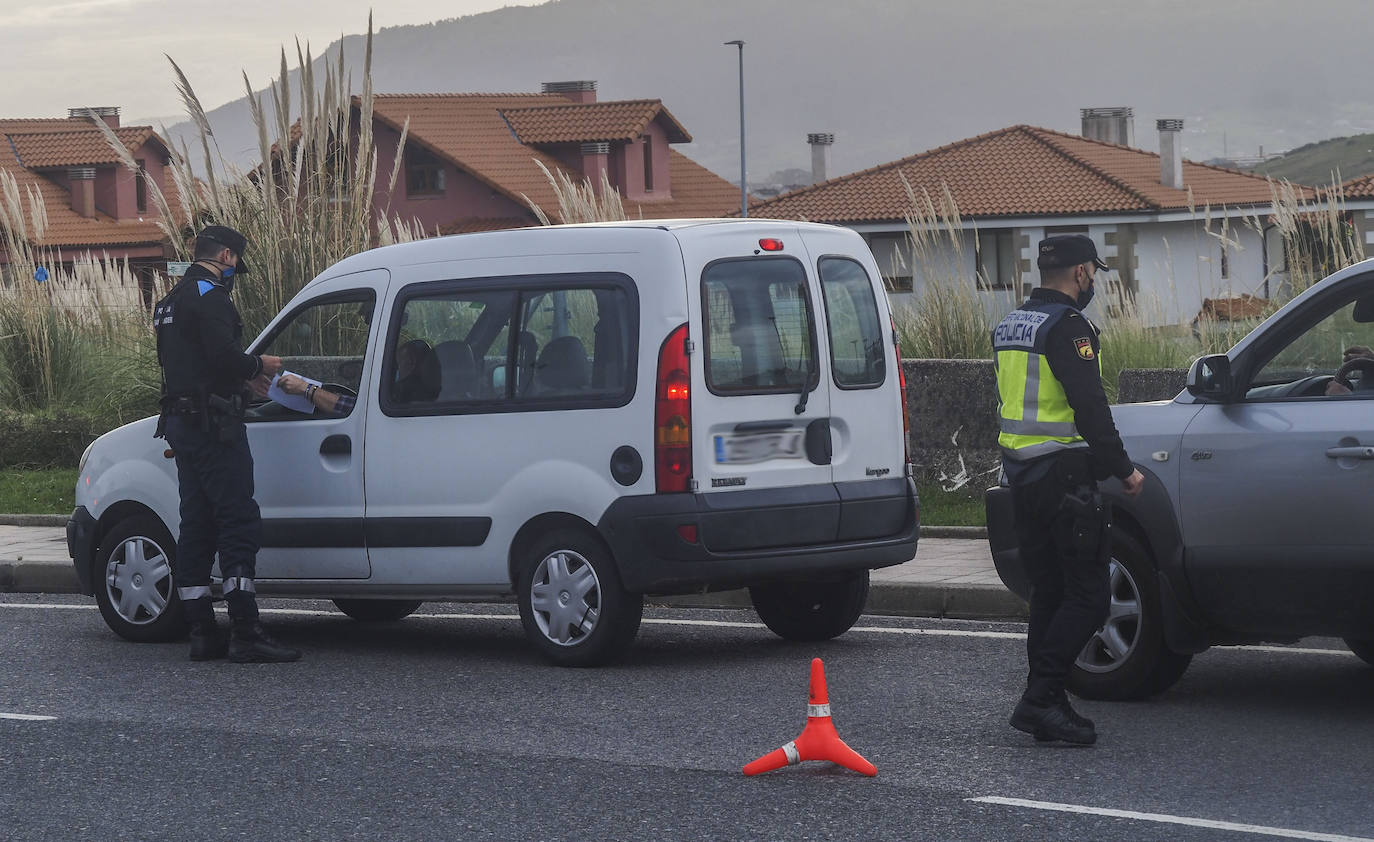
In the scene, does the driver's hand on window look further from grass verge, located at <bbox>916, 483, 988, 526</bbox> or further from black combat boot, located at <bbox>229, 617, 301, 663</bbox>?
grass verge, located at <bbox>916, 483, 988, 526</bbox>

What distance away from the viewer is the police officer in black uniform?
29.6 feet

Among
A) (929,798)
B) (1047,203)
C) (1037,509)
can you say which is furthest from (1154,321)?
(1047,203)

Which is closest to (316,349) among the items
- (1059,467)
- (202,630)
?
(202,630)

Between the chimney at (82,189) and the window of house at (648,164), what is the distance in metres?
18.1

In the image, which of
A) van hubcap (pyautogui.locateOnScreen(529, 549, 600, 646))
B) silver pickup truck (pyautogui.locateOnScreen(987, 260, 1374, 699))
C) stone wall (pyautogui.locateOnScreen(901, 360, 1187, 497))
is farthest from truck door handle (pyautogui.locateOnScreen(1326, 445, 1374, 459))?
stone wall (pyautogui.locateOnScreen(901, 360, 1187, 497))

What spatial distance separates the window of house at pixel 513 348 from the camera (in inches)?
332

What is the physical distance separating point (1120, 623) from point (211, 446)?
4240 mm

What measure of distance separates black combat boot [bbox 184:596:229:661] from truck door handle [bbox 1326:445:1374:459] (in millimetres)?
5130

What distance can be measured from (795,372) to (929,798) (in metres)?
2.82

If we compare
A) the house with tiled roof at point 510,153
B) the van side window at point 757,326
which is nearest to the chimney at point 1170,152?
the house with tiled roof at point 510,153

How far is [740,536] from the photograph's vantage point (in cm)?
830

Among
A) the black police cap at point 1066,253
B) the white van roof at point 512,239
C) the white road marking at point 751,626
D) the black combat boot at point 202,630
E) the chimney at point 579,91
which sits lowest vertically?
the white road marking at point 751,626

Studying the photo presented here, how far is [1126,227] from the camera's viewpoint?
185 feet

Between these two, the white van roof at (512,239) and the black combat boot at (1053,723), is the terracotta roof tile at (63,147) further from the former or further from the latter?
the black combat boot at (1053,723)
